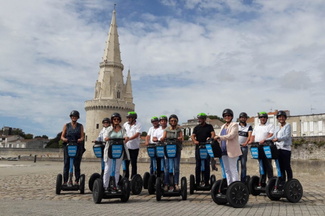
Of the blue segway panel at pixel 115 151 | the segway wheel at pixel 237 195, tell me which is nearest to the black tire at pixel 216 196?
the segway wheel at pixel 237 195

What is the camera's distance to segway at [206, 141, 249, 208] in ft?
21.2

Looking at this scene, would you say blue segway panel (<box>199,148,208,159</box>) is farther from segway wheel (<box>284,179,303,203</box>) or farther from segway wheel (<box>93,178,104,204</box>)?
segway wheel (<box>93,178,104,204</box>)

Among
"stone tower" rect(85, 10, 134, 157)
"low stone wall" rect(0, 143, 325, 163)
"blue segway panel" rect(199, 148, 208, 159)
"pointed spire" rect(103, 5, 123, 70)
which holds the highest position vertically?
"pointed spire" rect(103, 5, 123, 70)

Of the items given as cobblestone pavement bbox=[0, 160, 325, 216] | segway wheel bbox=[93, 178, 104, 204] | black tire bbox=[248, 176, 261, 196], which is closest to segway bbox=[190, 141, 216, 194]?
cobblestone pavement bbox=[0, 160, 325, 216]

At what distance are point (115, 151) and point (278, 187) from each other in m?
3.59

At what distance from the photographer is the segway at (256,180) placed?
7961 mm

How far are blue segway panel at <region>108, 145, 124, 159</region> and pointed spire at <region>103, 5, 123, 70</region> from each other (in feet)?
205

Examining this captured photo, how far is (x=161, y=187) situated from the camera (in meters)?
7.36

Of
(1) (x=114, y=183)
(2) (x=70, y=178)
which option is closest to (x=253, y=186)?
(1) (x=114, y=183)

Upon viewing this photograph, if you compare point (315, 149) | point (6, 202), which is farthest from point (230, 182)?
point (315, 149)

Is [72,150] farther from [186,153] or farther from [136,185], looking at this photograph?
[186,153]

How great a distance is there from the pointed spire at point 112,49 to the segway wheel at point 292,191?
6321 centimetres

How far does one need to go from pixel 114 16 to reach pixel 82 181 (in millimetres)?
67095

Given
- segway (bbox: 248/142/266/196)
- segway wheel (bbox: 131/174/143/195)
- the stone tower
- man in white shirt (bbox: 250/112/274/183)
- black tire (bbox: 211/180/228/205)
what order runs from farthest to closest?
the stone tower, segway wheel (bbox: 131/174/143/195), man in white shirt (bbox: 250/112/274/183), segway (bbox: 248/142/266/196), black tire (bbox: 211/180/228/205)
